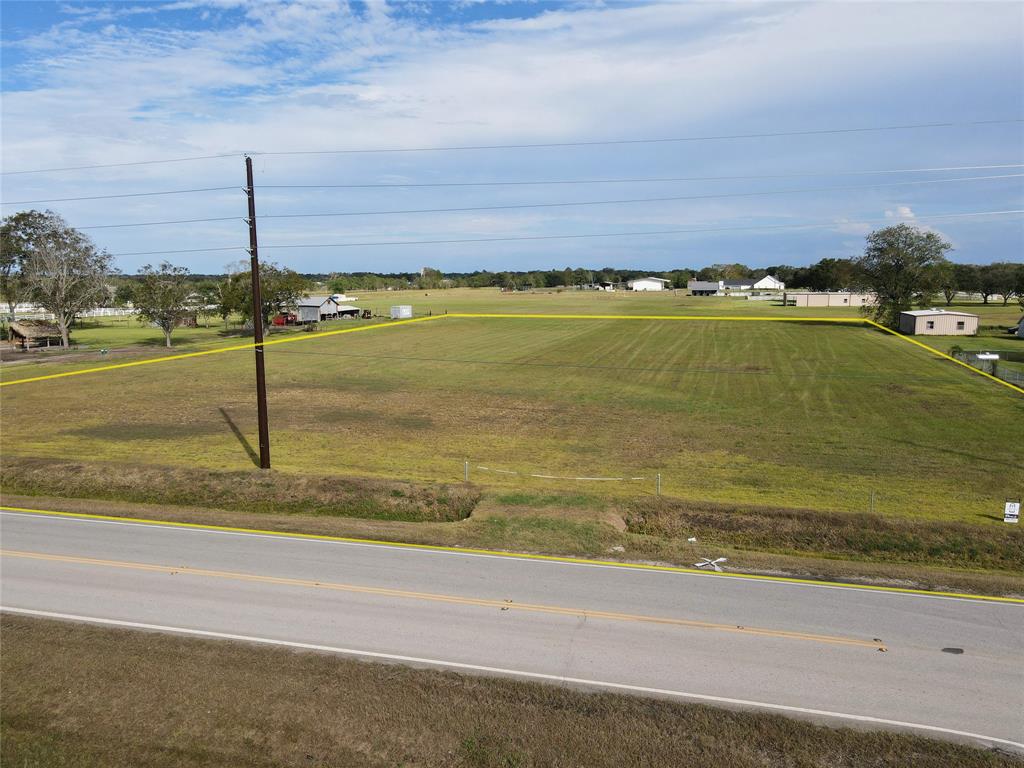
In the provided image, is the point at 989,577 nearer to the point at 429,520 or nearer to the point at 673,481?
the point at 673,481

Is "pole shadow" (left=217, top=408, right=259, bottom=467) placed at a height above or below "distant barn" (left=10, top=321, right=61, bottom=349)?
below

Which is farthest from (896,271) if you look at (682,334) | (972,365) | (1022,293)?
(1022,293)

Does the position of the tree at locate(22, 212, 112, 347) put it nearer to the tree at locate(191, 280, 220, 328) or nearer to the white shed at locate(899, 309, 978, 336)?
the tree at locate(191, 280, 220, 328)

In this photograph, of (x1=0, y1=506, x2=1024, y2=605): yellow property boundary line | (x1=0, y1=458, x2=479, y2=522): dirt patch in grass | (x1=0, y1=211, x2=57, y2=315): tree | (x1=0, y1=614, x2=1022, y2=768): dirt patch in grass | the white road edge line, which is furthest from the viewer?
(x1=0, y1=211, x2=57, y2=315): tree

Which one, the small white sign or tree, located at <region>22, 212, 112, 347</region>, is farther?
tree, located at <region>22, 212, 112, 347</region>

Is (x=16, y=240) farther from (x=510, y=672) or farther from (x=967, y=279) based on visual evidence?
(x=967, y=279)

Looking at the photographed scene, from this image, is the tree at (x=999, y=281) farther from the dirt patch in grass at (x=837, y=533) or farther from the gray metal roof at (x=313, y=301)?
the dirt patch in grass at (x=837, y=533)

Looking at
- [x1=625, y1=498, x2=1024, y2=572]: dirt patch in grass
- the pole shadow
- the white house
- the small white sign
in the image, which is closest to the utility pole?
the pole shadow
